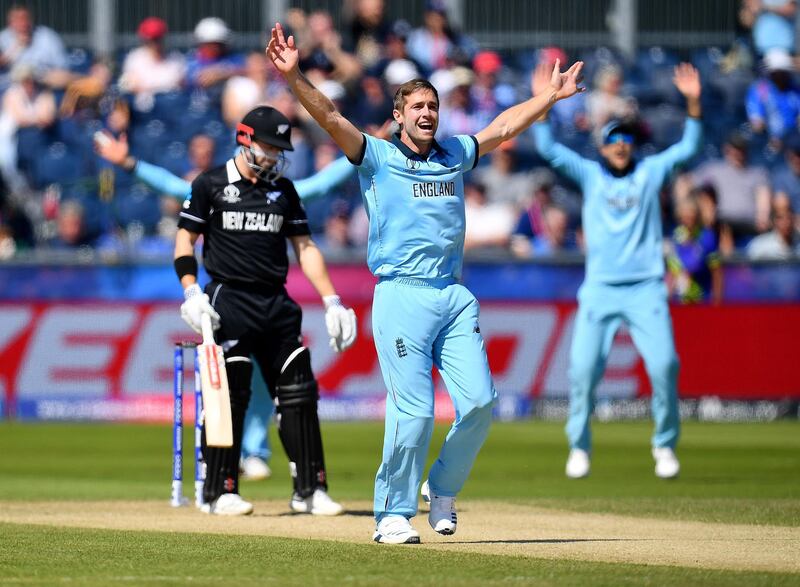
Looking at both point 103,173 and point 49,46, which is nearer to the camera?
point 103,173

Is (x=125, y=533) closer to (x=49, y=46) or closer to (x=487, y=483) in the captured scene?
(x=487, y=483)

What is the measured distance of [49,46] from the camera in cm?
2284

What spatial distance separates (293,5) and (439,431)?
968cm

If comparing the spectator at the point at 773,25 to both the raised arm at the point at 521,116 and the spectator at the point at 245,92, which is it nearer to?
the spectator at the point at 245,92

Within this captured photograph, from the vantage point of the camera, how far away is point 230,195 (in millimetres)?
10344

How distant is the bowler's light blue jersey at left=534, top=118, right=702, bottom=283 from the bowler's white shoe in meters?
4.58

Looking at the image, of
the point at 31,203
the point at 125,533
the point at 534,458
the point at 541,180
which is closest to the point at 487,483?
the point at 534,458

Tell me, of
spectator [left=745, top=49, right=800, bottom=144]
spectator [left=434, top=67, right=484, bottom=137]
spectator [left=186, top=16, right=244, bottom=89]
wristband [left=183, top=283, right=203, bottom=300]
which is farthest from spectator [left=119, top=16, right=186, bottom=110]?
wristband [left=183, top=283, right=203, bottom=300]

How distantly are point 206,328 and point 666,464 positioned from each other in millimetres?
4493

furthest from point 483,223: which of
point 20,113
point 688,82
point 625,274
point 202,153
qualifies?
point 688,82

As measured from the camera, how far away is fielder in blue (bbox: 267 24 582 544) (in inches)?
334

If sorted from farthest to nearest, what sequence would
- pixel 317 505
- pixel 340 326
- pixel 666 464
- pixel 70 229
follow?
pixel 70 229
pixel 666 464
pixel 317 505
pixel 340 326

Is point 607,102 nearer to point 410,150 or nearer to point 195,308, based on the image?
point 195,308

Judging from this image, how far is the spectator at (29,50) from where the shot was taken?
22.4 m
